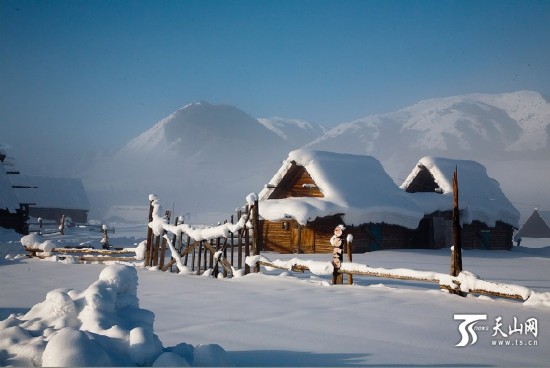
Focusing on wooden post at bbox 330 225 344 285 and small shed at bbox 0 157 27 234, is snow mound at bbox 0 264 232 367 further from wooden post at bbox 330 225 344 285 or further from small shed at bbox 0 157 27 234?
small shed at bbox 0 157 27 234

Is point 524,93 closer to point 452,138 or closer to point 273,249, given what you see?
point 452,138

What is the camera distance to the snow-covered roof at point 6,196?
2525 cm

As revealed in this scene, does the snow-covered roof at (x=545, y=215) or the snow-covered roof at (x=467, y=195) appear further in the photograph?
the snow-covered roof at (x=545, y=215)

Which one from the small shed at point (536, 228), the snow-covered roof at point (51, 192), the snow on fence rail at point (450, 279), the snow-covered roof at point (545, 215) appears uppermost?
the snow-covered roof at point (51, 192)

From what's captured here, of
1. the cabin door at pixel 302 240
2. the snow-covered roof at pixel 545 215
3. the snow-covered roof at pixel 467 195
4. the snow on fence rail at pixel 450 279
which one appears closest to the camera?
the snow on fence rail at pixel 450 279

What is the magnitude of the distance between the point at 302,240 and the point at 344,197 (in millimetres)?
3224

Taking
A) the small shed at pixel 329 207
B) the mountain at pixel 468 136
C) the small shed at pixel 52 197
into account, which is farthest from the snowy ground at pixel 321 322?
the mountain at pixel 468 136

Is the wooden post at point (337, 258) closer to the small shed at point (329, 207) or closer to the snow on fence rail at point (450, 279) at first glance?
the snow on fence rail at point (450, 279)

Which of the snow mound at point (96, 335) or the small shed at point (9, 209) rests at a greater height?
the small shed at point (9, 209)

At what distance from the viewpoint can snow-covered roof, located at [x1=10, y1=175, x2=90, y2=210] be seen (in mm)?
46188

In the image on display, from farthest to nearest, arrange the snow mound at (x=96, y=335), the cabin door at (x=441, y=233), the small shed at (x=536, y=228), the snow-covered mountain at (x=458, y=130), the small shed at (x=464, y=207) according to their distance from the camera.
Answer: the snow-covered mountain at (x=458, y=130), the small shed at (x=536, y=228), the small shed at (x=464, y=207), the cabin door at (x=441, y=233), the snow mound at (x=96, y=335)

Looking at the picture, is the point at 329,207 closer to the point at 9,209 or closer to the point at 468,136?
the point at 9,209

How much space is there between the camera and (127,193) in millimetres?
129375

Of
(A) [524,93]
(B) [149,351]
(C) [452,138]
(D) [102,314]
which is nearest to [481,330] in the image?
(B) [149,351]
